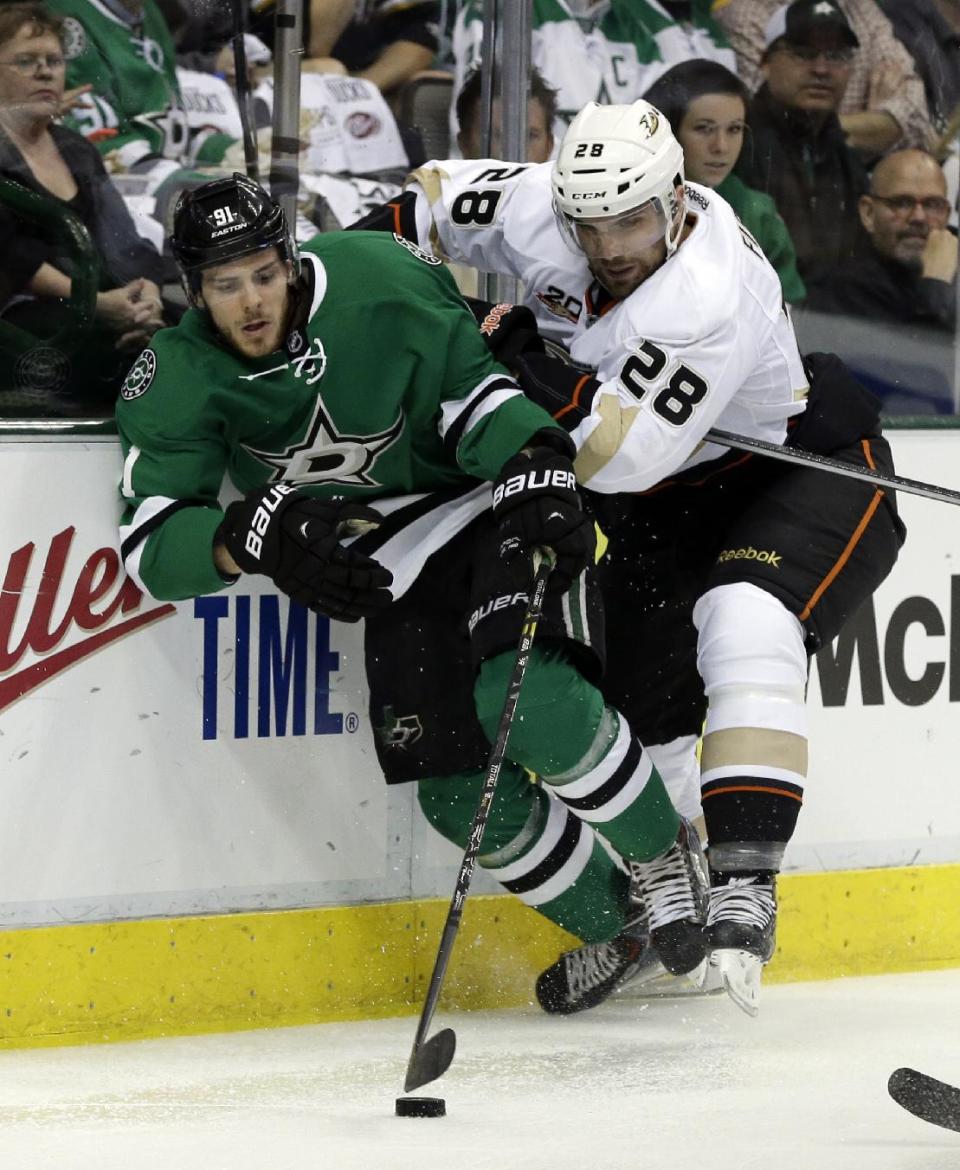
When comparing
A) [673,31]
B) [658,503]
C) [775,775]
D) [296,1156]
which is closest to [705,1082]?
[775,775]

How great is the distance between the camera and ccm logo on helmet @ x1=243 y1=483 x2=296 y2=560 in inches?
102

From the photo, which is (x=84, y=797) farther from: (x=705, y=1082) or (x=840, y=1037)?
(x=840, y=1037)

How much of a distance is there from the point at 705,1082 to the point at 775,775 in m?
0.43

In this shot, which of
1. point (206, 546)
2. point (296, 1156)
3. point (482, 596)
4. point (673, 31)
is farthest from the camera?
point (673, 31)

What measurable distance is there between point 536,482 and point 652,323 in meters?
0.28

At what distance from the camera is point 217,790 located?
2996 mm

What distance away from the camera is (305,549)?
8.43 feet

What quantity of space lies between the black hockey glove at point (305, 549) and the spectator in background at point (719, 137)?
1235 millimetres

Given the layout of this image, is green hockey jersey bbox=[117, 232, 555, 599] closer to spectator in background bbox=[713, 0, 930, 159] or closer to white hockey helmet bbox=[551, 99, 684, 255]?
white hockey helmet bbox=[551, 99, 684, 255]

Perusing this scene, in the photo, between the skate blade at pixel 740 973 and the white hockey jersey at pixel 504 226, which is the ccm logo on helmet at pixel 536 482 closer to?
the white hockey jersey at pixel 504 226

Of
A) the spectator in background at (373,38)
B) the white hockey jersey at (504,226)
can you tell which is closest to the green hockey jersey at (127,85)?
the spectator in background at (373,38)

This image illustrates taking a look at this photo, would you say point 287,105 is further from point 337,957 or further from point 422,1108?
point 422,1108

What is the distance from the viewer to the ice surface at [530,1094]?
234 cm

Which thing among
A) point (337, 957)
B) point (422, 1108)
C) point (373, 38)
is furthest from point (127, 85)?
point (422, 1108)
